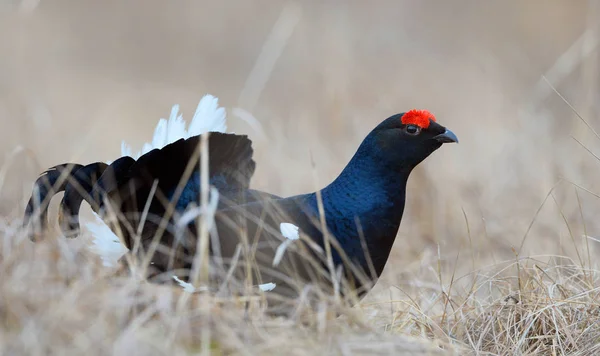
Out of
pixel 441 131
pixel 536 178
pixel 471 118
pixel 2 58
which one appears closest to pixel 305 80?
pixel 471 118

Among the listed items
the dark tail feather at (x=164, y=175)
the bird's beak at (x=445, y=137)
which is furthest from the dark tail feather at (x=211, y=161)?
the bird's beak at (x=445, y=137)

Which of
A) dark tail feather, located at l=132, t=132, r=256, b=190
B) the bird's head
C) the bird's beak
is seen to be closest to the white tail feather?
dark tail feather, located at l=132, t=132, r=256, b=190

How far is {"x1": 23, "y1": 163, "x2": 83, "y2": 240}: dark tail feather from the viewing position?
2.28 m

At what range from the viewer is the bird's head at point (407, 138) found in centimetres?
272

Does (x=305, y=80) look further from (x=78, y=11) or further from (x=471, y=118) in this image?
(x=78, y=11)

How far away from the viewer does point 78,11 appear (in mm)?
8930

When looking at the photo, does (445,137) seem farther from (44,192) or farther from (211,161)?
(44,192)

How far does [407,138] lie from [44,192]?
1.19 metres

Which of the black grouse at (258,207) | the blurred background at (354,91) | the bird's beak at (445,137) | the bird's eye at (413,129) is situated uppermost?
the blurred background at (354,91)

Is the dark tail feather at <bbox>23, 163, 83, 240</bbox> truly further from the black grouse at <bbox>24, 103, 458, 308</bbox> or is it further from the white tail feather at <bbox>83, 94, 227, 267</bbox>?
the white tail feather at <bbox>83, 94, 227, 267</bbox>

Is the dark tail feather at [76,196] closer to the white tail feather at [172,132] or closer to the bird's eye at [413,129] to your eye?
the white tail feather at [172,132]

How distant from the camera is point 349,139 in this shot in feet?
18.2

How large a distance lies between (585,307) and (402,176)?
71 centimetres

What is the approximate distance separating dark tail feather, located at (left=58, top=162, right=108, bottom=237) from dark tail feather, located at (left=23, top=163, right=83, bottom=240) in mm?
28
